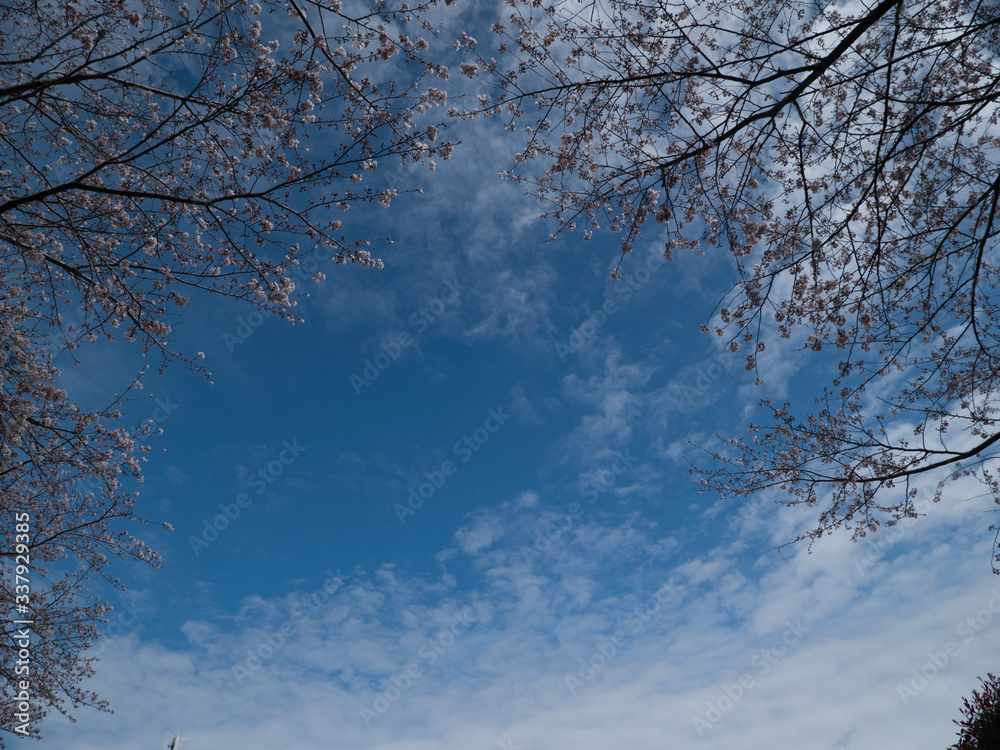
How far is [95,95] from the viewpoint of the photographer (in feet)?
15.6

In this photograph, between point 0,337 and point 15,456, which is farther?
point 15,456

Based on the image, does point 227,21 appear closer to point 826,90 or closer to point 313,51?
point 313,51

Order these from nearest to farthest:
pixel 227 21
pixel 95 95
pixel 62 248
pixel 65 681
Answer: pixel 227 21 < pixel 95 95 < pixel 62 248 < pixel 65 681

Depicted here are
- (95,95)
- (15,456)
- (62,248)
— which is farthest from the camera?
(15,456)

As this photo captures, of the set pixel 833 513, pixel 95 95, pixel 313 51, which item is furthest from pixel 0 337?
pixel 833 513

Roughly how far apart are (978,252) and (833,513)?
336 centimetres

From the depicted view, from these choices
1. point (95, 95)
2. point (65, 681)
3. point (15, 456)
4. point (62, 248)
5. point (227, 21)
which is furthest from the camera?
point (65, 681)

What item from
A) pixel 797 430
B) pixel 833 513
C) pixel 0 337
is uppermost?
pixel 0 337

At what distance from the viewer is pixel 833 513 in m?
6.37

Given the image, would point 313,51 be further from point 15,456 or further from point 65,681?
point 65,681

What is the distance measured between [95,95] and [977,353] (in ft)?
31.9

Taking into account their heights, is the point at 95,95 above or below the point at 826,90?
above

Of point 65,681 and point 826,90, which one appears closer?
point 826,90

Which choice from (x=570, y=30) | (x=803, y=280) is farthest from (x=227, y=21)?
(x=803, y=280)
